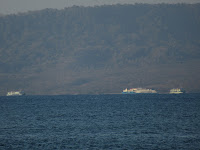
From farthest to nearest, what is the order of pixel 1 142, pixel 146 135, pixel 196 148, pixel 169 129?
1. pixel 169 129
2. pixel 146 135
3. pixel 1 142
4. pixel 196 148

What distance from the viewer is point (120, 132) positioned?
167ft

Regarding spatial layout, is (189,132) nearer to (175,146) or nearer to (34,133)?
(175,146)

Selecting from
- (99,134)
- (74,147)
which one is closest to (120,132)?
(99,134)

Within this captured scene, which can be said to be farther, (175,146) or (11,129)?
(11,129)

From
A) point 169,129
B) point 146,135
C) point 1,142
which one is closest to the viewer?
point 1,142

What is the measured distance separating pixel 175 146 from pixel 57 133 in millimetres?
16465

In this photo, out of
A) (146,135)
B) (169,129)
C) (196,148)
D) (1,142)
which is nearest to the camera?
(196,148)

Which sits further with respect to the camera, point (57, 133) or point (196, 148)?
point (57, 133)

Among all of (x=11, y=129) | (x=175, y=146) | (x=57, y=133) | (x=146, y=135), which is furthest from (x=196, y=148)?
(x=11, y=129)

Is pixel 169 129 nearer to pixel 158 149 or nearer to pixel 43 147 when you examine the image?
pixel 158 149

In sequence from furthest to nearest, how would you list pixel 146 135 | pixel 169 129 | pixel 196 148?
pixel 169 129 < pixel 146 135 < pixel 196 148

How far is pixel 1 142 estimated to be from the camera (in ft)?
145

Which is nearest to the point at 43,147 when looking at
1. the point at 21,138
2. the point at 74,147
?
the point at 74,147

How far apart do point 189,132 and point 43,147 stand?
1850cm
